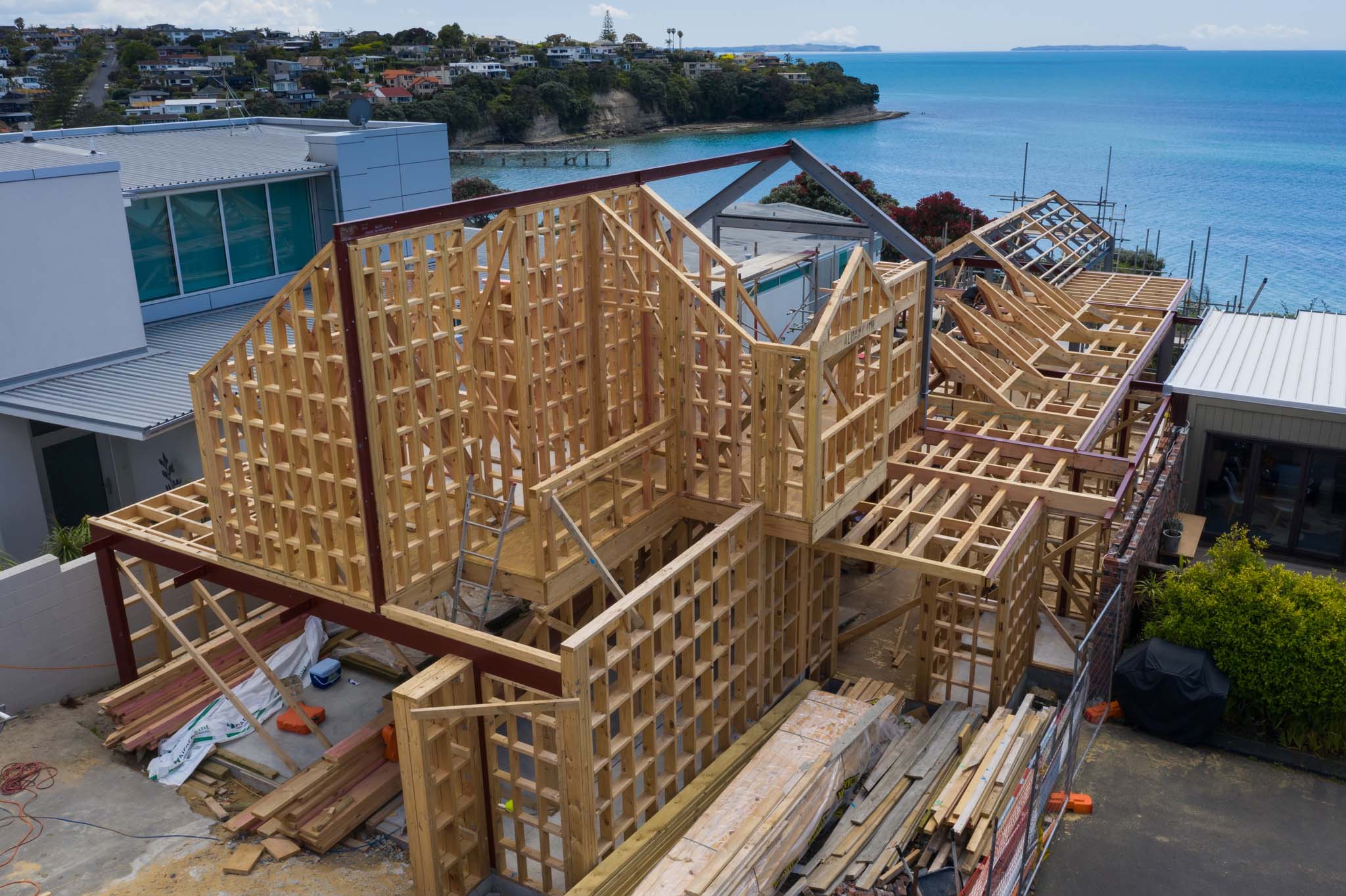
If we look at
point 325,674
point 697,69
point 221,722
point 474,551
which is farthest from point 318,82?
point 474,551

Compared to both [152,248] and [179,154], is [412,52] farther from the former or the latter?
[152,248]

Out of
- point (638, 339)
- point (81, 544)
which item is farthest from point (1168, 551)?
point (81, 544)

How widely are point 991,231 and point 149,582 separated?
17.7 metres

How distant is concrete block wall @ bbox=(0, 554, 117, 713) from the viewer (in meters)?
12.1

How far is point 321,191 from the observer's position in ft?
74.6

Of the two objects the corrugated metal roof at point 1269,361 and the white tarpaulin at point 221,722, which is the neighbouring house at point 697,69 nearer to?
the corrugated metal roof at point 1269,361

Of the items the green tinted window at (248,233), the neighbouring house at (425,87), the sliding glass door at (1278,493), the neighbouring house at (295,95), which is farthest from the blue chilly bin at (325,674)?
the neighbouring house at (425,87)

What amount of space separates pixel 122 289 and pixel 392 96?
243 feet

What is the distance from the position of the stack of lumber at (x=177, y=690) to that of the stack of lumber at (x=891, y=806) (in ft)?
20.4

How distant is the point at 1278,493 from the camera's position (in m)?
16.7

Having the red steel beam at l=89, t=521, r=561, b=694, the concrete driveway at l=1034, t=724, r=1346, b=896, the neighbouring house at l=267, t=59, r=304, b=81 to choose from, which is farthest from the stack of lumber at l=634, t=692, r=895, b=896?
the neighbouring house at l=267, t=59, r=304, b=81

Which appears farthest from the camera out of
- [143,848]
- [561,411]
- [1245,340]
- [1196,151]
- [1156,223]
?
[1196,151]

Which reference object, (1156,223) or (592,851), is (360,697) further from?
(1156,223)

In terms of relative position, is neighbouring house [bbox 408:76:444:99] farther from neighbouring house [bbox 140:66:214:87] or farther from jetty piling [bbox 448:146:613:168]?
neighbouring house [bbox 140:66:214:87]
